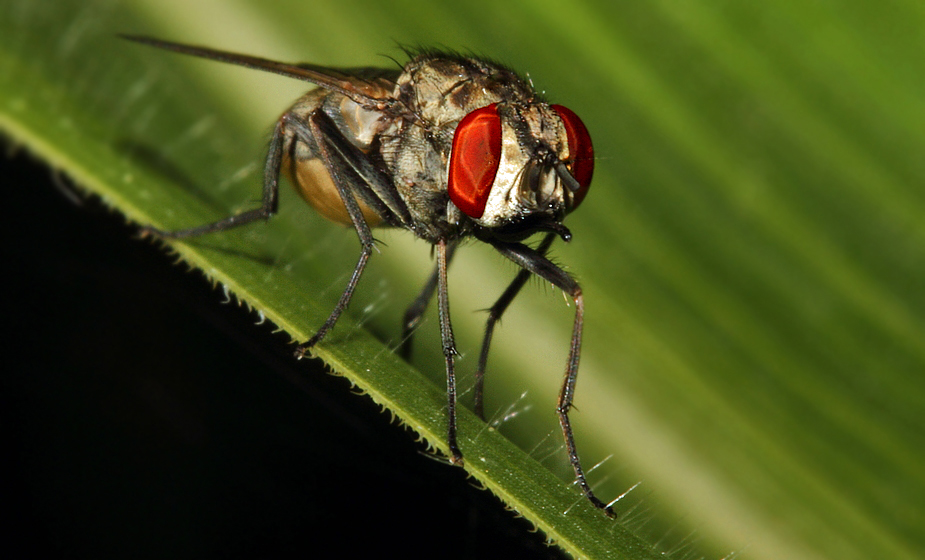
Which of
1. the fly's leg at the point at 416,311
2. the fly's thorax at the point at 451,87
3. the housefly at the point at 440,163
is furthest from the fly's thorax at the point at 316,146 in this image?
the fly's leg at the point at 416,311

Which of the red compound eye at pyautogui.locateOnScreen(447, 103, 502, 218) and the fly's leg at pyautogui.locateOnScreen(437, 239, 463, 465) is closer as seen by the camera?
the fly's leg at pyautogui.locateOnScreen(437, 239, 463, 465)

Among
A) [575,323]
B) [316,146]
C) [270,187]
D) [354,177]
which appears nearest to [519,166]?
[575,323]

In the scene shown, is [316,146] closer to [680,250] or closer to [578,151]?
[578,151]

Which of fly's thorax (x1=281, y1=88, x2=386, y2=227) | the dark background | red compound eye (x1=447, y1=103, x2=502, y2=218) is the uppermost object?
red compound eye (x1=447, y1=103, x2=502, y2=218)

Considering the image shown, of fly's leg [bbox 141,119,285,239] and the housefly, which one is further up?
the housefly

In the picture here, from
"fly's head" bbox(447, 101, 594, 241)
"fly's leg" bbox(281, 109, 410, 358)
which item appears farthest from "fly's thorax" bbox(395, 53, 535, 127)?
"fly's leg" bbox(281, 109, 410, 358)

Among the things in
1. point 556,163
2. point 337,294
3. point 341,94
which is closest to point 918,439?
point 556,163

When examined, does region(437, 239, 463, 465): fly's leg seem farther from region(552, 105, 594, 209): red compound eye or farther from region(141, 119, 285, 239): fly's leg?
region(141, 119, 285, 239): fly's leg
